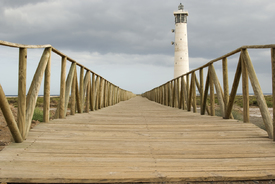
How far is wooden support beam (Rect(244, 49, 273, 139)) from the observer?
317cm

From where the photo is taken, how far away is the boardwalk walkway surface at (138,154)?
2041 millimetres

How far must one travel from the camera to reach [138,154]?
2.57m

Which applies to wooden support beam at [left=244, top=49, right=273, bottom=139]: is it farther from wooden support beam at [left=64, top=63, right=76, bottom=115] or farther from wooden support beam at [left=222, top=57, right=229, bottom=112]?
wooden support beam at [left=64, top=63, right=76, bottom=115]

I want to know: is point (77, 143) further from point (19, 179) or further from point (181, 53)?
point (181, 53)

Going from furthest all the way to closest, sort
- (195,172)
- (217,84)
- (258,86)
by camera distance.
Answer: (217,84), (258,86), (195,172)

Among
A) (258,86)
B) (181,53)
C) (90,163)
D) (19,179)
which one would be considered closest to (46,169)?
(19,179)

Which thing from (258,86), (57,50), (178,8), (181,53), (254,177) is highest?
(178,8)

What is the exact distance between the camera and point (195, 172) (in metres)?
2.11

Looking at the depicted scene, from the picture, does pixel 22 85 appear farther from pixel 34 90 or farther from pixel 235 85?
pixel 235 85

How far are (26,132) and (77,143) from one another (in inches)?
27.5

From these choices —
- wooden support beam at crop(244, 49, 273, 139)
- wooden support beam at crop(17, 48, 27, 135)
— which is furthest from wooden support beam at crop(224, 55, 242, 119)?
wooden support beam at crop(17, 48, 27, 135)

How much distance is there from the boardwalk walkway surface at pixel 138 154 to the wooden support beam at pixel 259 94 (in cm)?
16

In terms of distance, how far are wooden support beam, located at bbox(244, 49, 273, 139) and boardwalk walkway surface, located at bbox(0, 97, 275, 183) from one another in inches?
6.4

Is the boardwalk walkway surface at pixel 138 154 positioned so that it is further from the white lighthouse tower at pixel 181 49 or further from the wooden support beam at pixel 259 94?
the white lighthouse tower at pixel 181 49
